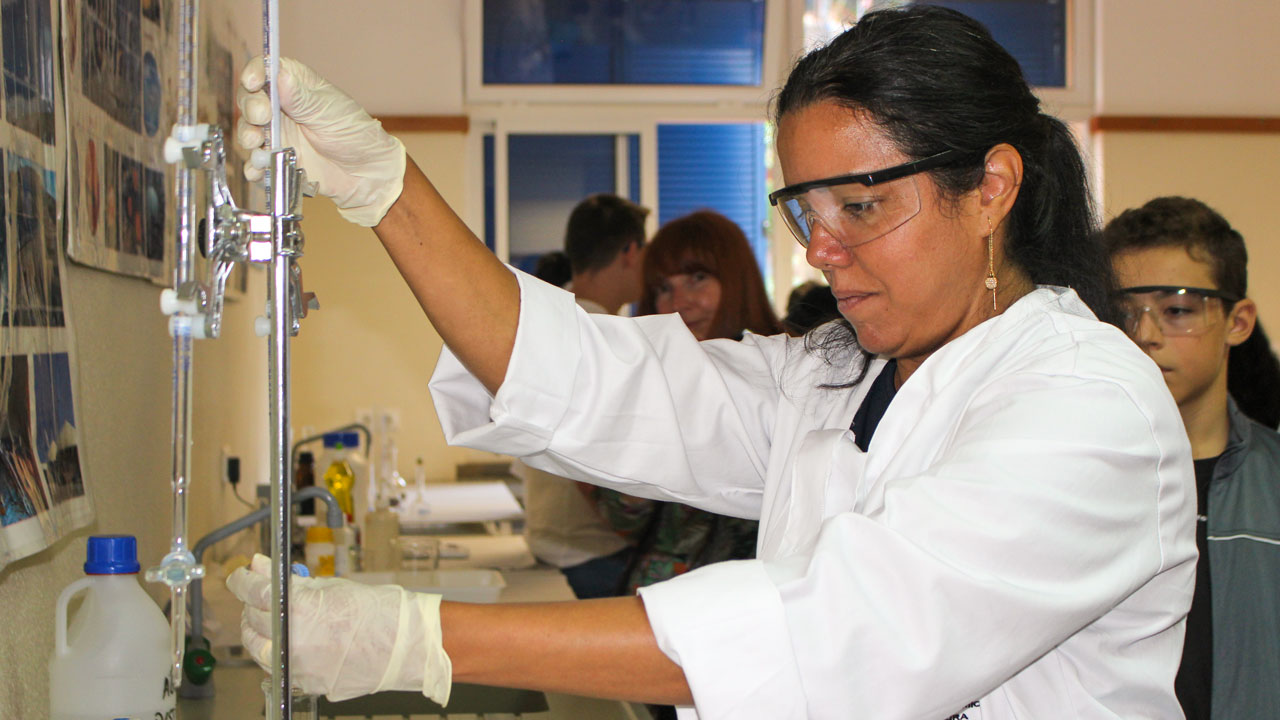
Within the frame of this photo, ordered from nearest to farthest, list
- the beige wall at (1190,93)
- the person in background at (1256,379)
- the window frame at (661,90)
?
the person in background at (1256,379), the window frame at (661,90), the beige wall at (1190,93)

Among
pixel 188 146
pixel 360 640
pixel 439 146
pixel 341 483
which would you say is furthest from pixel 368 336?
pixel 188 146

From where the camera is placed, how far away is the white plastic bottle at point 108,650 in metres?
1.13

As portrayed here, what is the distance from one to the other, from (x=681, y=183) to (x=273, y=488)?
4.56 metres

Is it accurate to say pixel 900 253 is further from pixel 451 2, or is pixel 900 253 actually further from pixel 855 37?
pixel 451 2

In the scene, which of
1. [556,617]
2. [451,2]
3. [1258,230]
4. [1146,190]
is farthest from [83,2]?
[1258,230]

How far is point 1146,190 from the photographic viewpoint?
5.05 metres

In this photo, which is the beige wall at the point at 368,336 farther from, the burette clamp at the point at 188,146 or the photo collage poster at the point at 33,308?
the burette clamp at the point at 188,146

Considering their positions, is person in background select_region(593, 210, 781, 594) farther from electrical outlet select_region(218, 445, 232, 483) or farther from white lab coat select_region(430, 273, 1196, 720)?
white lab coat select_region(430, 273, 1196, 720)

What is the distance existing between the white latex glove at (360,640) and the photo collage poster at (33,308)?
41 cm

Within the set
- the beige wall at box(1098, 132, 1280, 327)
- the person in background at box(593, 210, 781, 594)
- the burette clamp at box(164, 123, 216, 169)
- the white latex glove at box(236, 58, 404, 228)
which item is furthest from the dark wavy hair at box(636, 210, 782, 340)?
the beige wall at box(1098, 132, 1280, 327)

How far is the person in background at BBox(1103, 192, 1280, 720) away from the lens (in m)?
1.55

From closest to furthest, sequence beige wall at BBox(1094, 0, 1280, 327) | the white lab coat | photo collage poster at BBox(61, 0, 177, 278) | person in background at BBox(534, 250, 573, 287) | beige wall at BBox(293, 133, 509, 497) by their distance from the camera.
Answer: the white lab coat, photo collage poster at BBox(61, 0, 177, 278), person in background at BBox(534, 250, 573, 287), beige wall at BBox(293, 133, 509, 497), beige wall at BBox(1094, 0, 1280, 327)

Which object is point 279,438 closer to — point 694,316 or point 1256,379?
point 1256,379

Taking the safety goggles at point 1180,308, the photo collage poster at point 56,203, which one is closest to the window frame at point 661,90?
the photo collage poster at point 56,203
